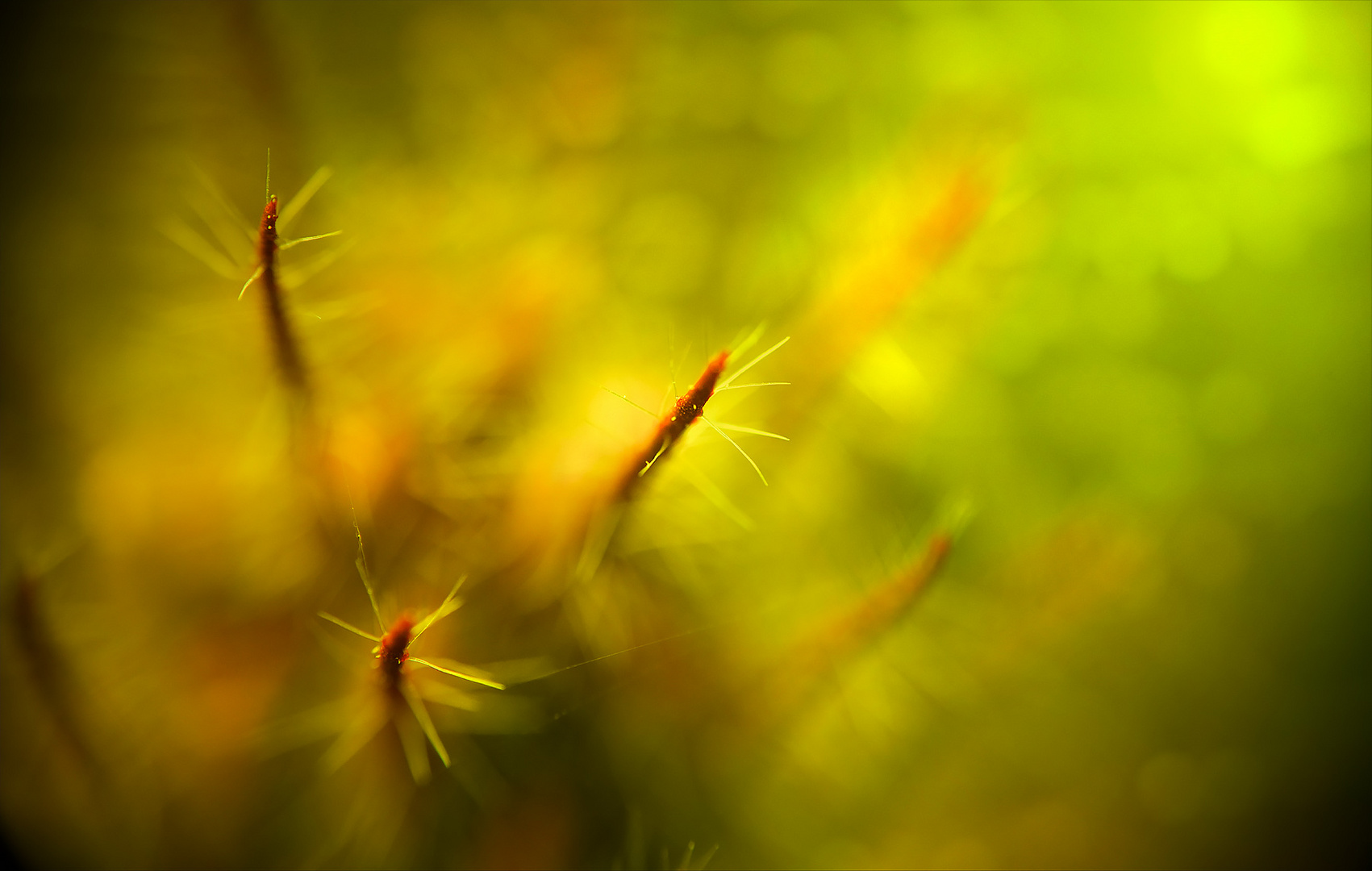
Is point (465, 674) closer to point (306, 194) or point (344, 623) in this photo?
point (344, 623)

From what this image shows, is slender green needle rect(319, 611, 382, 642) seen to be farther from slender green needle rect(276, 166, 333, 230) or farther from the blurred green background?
slender green needle rect(276, 166, 333, 230)

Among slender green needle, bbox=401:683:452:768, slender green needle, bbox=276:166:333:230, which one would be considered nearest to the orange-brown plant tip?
slender green needle, bbox=401:683:452:768

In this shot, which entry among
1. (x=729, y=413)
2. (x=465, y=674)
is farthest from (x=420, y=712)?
(x=729, y=413)

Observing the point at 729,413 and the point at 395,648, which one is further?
the point at 729,413

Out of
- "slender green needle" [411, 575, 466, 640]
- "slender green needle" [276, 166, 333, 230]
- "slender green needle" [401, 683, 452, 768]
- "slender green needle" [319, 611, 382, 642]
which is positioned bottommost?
"slender green needle" [401, 683, 452, 768]

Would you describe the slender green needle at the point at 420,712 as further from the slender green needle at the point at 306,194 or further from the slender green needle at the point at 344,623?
the slender green needle at the point at 306,194

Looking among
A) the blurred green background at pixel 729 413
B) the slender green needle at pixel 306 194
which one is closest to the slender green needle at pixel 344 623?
the blurred green background at pixel 729 413

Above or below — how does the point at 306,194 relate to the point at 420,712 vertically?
above

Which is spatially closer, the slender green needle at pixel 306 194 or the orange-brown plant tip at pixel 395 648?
the orange-brown plant tip at pixel 395 648

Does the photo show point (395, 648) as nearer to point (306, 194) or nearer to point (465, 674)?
point (465, 674)
